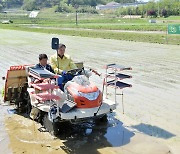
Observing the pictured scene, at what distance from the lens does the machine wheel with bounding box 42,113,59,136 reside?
724cm

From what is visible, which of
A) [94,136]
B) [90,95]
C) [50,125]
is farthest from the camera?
[50,125]

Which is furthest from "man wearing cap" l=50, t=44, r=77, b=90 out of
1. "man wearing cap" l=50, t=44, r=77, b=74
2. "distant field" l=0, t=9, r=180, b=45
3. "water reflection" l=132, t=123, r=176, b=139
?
"distant field" l=0, t=9, r=180, b=45

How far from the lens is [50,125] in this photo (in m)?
7.42

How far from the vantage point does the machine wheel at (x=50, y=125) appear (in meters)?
7.24

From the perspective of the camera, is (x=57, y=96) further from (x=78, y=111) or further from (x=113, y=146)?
(x=113, y=146)

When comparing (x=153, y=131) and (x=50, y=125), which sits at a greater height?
(x=50, y=125)

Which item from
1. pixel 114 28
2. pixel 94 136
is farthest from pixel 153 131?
pixel 114 28

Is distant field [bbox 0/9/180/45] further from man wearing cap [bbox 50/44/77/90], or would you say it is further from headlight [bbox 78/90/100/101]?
headlight [bbox 78/90/100/101]

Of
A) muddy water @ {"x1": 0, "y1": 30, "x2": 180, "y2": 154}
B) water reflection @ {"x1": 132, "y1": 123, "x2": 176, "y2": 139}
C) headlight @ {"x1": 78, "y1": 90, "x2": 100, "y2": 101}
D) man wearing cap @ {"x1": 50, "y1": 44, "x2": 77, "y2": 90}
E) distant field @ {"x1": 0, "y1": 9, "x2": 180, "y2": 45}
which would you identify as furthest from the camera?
distant field @ {"x1": 0, "y1": 9, "x2": 180, "y2": 45}

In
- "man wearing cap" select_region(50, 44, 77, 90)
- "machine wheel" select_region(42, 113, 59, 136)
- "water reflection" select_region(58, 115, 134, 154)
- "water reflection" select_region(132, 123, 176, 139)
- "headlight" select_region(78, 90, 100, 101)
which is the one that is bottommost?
"water reflection" select_region(58, 115, 134, 154)

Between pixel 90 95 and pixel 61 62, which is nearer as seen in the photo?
pixel 90 95

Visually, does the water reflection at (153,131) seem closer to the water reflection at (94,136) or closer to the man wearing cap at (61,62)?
the water reflection at (94,136)

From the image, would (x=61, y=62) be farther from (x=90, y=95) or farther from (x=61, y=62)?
(x=90, y=95)

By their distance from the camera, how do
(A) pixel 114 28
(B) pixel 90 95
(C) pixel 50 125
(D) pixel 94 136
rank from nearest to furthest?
1. (B) pixel 90 95
2. (D) pixel 94 136
3. (C) pixel 50 125
4. (A) pixel 114 28
